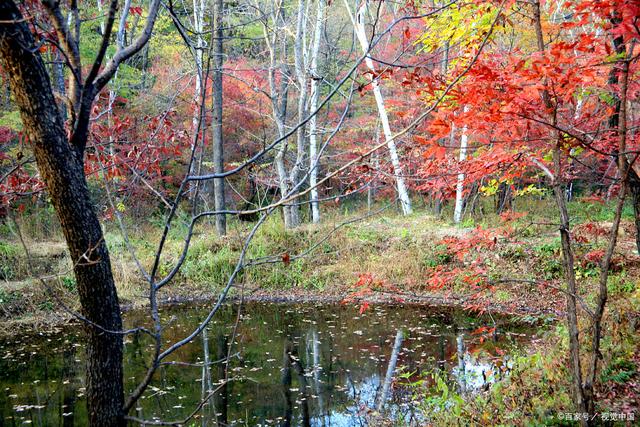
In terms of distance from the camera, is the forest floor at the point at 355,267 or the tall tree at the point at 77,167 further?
the forest floor at the point at 355,267

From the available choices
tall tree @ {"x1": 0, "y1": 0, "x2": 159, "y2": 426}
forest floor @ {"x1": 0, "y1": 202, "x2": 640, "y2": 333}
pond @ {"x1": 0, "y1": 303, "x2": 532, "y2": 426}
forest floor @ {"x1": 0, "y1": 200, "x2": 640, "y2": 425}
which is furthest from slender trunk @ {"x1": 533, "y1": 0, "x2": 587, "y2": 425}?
forest floor @ {"x1": 0, "y1": 202, "x2": 640, "y2": 333}

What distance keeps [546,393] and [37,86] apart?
160 inches

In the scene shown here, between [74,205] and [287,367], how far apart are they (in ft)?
17.0

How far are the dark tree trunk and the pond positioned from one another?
1787mm

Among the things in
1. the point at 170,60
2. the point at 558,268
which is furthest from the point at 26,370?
the point at 170,60

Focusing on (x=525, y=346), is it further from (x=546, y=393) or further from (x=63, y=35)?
(x=63, y=35)

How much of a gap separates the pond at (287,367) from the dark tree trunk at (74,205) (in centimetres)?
179

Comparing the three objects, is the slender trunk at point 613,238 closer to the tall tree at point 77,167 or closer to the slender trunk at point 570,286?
the slender trunk at point 570,286

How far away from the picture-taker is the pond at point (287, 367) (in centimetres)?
539

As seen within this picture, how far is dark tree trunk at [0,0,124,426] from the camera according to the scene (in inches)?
77.8

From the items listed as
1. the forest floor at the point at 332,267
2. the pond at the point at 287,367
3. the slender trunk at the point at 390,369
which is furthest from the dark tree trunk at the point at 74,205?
the forest floor at the point at 332,267

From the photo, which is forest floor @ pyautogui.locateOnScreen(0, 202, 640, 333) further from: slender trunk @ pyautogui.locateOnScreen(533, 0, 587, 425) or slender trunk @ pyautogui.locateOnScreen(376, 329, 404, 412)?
slender trunk @ pyautogui.locateOnScreen(533, 0, 587, 425)

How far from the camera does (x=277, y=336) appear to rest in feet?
27.1

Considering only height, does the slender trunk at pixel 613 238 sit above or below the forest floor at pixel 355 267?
above
